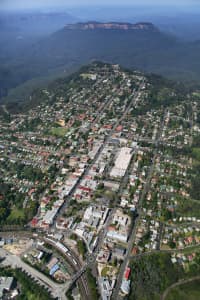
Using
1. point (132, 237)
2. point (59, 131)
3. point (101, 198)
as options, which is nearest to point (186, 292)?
point (132, 237)

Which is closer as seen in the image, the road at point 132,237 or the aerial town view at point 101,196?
the road at point 132,237

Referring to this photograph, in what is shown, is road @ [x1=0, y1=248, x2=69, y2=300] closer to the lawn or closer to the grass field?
the grass field

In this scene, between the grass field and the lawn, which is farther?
the lawn

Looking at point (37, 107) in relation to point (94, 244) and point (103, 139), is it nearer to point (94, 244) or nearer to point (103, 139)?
point (103, 139)

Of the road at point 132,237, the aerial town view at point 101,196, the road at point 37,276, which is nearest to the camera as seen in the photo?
the road at point 37,276

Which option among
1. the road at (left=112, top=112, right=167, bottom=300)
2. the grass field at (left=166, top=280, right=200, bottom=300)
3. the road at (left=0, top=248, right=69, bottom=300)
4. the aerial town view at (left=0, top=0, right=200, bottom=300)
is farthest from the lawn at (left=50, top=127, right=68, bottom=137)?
the grass field at (left=166, top=280, right=200, bottom=300)

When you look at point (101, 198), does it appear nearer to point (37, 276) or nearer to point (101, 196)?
point (101, 196)

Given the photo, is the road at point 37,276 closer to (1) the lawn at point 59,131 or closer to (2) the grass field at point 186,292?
(2) the grass field at point 186,292

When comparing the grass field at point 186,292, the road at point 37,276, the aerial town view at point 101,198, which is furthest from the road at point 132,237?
the road at point 37,276
